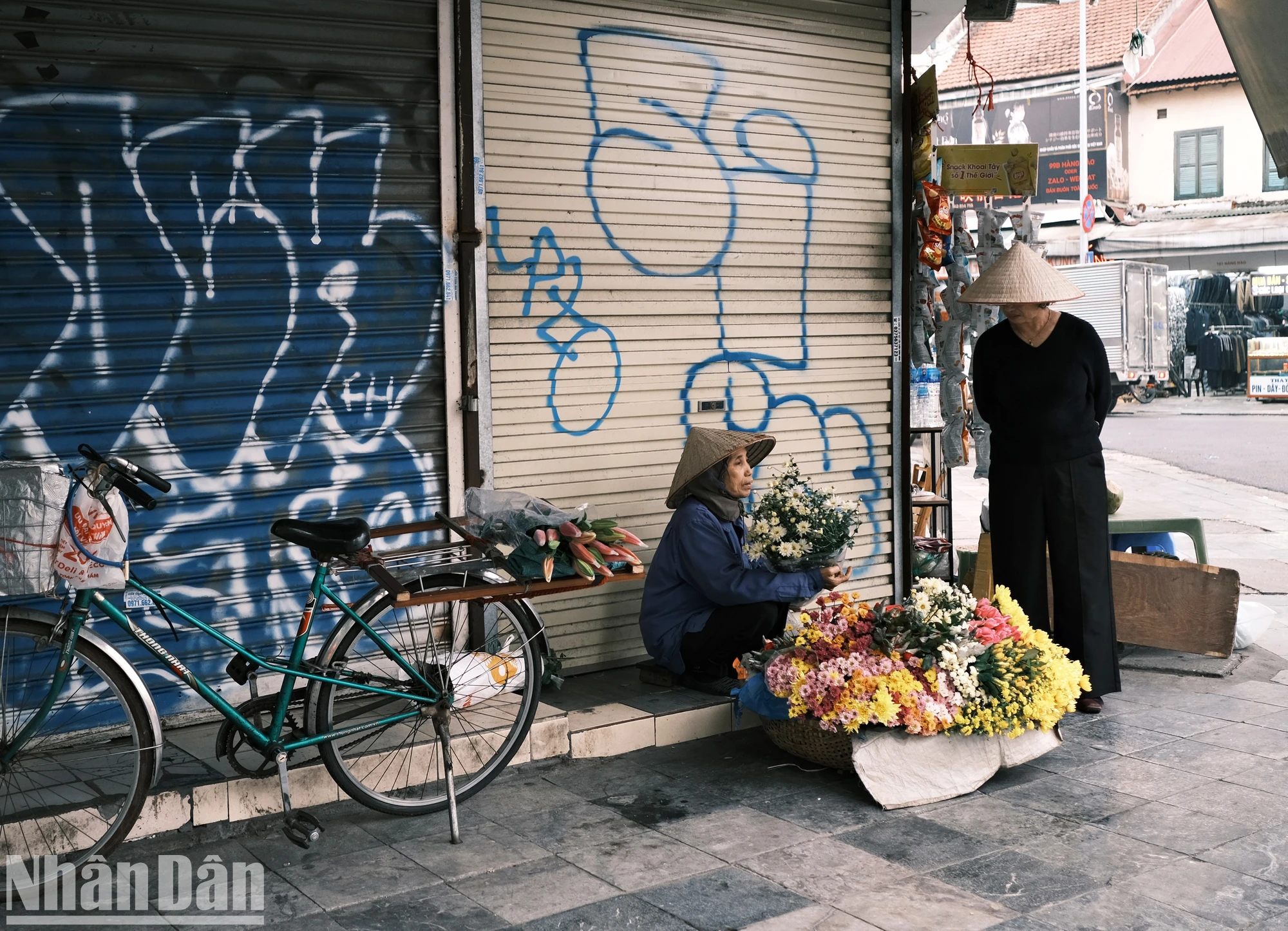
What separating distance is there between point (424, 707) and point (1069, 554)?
3.25 meters

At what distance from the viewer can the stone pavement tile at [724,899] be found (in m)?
3.58

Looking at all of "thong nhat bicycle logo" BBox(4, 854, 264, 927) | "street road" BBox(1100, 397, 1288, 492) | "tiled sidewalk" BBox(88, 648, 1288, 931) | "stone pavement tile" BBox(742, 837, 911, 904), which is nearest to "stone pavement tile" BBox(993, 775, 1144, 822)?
"tiled sidewalk" BBox(88, 648, 1288, 931)

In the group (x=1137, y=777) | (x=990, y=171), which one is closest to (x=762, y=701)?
Result: (x=1137, y=777)

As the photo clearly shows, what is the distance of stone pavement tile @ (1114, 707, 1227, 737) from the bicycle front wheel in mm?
2874

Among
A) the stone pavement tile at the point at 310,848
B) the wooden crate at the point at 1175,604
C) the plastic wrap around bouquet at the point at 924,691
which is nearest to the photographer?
the stone pavement tile at the point at 310,848

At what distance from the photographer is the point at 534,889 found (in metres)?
3.81

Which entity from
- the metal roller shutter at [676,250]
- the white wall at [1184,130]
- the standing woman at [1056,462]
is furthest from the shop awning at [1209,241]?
the standing woman at [1056,462]

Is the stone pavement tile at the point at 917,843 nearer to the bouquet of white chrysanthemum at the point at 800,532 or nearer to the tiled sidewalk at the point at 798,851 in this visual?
the tiled sidewalk at the point at 798,851

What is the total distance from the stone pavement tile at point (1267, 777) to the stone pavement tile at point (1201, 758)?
0.08ft

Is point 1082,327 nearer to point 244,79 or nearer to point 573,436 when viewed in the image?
point 573,436

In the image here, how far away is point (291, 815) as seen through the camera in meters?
4.19

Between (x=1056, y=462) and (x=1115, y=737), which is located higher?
(x=1056, y=462)

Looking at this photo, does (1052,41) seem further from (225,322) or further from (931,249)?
(225,322)

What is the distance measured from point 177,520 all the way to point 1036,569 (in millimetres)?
3997
